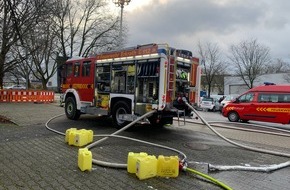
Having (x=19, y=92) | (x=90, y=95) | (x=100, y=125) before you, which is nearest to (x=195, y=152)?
(x=100, y=125)

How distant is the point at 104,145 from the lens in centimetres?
812

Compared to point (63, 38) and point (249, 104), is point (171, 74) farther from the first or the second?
point (63, 38)

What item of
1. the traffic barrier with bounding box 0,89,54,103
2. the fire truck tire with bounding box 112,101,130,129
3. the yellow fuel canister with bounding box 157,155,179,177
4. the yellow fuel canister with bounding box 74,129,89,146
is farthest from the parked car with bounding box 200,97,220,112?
the yellow fuel canister with bounding box 157,155,179,177

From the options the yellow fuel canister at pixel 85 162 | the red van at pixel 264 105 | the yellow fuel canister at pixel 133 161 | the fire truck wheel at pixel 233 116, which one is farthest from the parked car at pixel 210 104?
the yellow fuel canister at pixel 85 162

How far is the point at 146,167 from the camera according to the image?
5.47 metres

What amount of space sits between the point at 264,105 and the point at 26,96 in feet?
62.0

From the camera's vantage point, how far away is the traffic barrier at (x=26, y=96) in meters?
24.8

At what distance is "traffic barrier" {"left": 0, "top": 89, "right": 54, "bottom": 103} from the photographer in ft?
81.4

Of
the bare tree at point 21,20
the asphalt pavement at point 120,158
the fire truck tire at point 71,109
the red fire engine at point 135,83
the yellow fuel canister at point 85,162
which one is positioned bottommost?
the asphalt pavement at point 120,158

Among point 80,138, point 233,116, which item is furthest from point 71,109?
point 233,116

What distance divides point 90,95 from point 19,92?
50.3 ft

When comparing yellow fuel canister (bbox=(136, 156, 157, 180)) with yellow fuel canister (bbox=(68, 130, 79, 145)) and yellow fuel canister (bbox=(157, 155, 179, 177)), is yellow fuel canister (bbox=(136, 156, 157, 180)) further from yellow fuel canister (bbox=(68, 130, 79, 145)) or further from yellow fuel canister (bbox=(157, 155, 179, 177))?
yellow fuel canister (bbox=(68, 130, 79, 145))

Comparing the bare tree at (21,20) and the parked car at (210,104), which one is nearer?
the bare tree at (21,20)

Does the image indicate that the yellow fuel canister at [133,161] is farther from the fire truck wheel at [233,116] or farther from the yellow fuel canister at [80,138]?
the fire truck wheel at [233,116]
